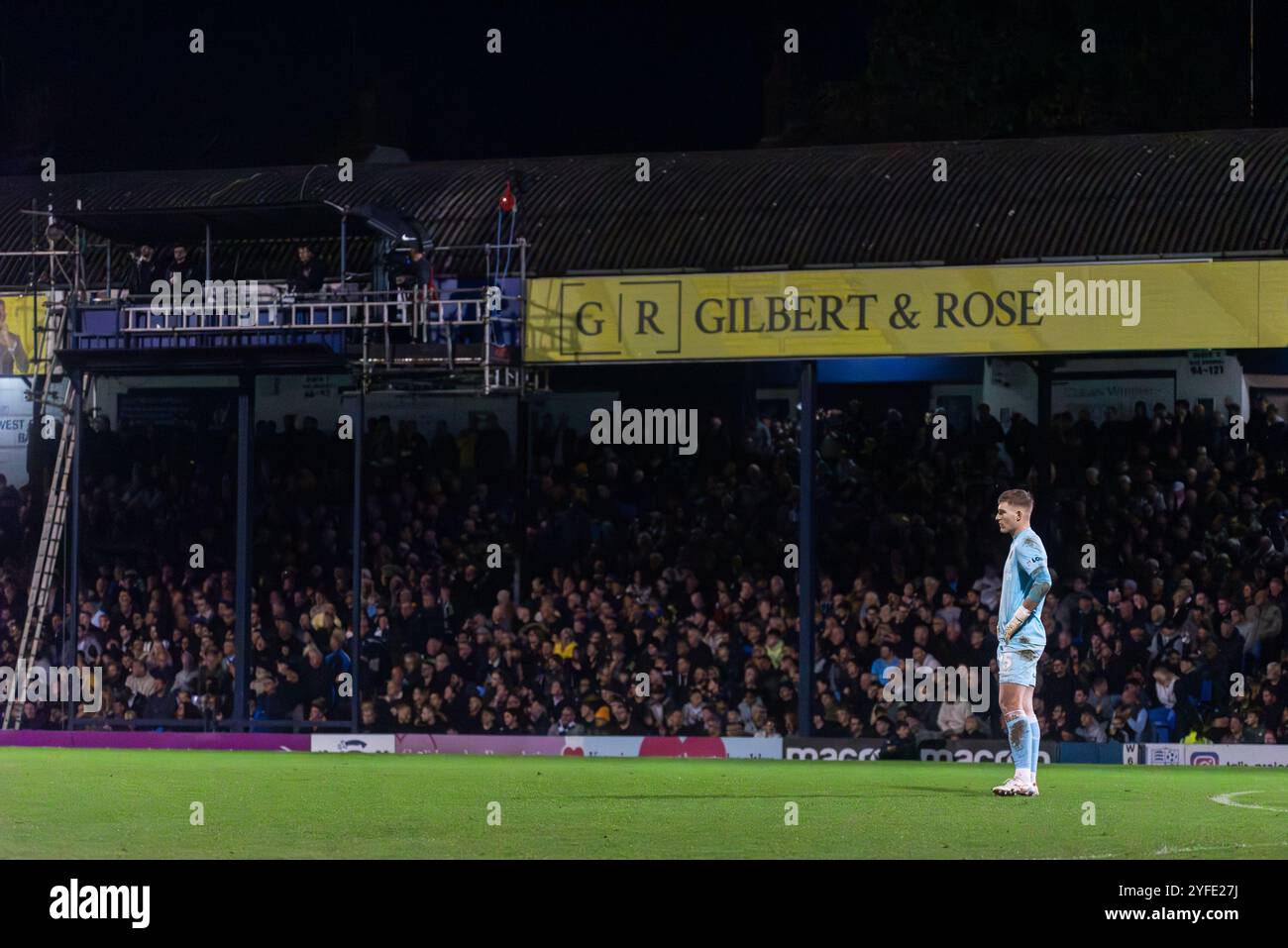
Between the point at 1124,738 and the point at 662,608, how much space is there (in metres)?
6.06

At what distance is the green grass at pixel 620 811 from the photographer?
1303 cm

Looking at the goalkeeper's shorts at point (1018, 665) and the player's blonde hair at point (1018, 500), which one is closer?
the player's blonde hair at point (1018, 500)

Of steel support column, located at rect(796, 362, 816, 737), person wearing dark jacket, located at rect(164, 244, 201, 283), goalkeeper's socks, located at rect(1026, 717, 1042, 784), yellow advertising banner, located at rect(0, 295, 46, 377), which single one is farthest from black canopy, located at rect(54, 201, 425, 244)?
goalkeeper's socks, located at rect(1026, 717, 1042, 784)

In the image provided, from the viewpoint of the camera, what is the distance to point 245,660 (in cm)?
2766

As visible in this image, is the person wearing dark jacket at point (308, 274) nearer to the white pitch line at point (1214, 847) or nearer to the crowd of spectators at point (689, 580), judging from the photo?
the crowd of spectators at point (689, 580)

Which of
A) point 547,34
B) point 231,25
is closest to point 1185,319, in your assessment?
point 547,34

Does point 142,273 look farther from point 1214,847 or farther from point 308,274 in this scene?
point 1214,847

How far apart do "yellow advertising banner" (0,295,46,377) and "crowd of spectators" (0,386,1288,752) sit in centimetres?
336

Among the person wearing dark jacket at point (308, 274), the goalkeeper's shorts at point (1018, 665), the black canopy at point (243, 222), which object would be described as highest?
the black canopy at point (243, 222)

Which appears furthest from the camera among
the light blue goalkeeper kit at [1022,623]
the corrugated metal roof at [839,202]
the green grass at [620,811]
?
the corrugated metal roof at [839,202]

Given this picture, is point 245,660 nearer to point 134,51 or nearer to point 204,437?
point 204,437

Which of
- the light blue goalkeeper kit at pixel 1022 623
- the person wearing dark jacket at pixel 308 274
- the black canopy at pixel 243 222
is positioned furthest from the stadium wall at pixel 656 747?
the light blue goalkeeper kit at pixel 1022 623

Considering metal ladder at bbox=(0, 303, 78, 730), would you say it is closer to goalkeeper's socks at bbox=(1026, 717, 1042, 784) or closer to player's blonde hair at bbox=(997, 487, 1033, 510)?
goalkeeper's socks at bbox=(1026, 717, 1042, 784)

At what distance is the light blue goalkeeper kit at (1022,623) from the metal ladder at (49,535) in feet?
50.2
